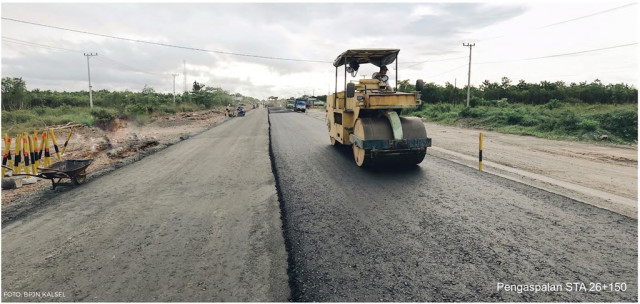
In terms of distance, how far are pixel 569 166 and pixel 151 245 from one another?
9.53 m

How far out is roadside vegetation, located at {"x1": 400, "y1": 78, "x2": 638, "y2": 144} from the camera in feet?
46.6

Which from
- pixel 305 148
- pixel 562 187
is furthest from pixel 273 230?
pixel 305 148

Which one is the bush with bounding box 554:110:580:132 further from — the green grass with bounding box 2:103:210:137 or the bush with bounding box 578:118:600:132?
the green grass with bounding box 2:103:210:137

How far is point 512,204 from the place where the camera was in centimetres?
519

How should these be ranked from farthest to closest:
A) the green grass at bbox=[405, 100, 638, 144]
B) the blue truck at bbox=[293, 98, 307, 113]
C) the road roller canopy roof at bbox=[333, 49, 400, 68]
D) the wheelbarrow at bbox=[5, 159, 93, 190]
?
the blue truck at bbox=[293, 98, 307, 113], the green grass at bbox=[405, 100, 638, 144], the road roller canopy roof at bbox=[333, 49, 400, 68], the wheelbarrow at bbox=[5, 159, 93, 190]

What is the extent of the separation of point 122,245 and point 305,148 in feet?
25.7

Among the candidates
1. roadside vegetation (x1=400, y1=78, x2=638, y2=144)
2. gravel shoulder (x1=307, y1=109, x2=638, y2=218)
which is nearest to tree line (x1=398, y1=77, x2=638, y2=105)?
roadside vegetation (x1=400, y1=78, x2=638, y2=144)

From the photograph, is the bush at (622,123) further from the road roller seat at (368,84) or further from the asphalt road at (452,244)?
the road roller seat at (368,84)

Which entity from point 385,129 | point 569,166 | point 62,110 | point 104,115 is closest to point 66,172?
point 385,129

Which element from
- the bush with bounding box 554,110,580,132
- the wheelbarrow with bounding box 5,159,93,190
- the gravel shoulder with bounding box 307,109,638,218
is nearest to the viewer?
the gravel shoulder with bounding box 307,109,638,218

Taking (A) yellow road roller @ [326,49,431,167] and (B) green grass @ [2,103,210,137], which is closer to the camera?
(A) yellow road roller @ [326,49,431,167]

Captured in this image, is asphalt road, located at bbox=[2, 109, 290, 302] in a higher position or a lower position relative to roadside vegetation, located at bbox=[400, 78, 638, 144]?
lower

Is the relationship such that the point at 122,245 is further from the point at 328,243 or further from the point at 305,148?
the point at 305,148

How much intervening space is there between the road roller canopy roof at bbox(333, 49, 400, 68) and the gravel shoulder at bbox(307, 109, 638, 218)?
3277mm
